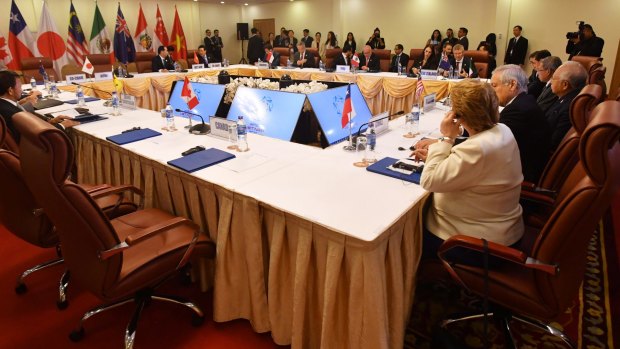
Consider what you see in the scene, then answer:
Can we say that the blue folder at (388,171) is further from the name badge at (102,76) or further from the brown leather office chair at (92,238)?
the name badge at (102,76)

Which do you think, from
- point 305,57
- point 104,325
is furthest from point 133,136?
point 305,57

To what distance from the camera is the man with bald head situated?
253 cm

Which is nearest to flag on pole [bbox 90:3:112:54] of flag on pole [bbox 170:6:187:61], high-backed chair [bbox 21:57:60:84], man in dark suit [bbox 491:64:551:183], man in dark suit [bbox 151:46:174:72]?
flag on pole [bbox 170:6:187:61]

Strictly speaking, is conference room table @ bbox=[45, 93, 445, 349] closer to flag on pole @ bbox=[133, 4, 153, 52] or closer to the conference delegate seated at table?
the conference delegate seated at table

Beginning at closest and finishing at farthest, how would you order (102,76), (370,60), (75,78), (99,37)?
(75,78) → (102,76) → (370,60) → (99,37)

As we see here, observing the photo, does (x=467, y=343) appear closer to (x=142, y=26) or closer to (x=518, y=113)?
(x=518, y=113)

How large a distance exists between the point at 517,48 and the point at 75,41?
31.5 ft

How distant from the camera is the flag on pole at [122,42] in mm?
8953

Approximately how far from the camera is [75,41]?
27.5 ft

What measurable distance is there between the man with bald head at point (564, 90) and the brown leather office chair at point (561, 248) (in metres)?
1.20

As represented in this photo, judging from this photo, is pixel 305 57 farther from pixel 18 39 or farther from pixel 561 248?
pixel 561 248

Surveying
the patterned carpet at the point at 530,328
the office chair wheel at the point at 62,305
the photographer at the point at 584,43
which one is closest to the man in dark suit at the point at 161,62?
the office chair wheel at the point at 62,305

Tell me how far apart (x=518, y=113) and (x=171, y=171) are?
1.91 m

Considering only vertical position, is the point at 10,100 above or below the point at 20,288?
above
